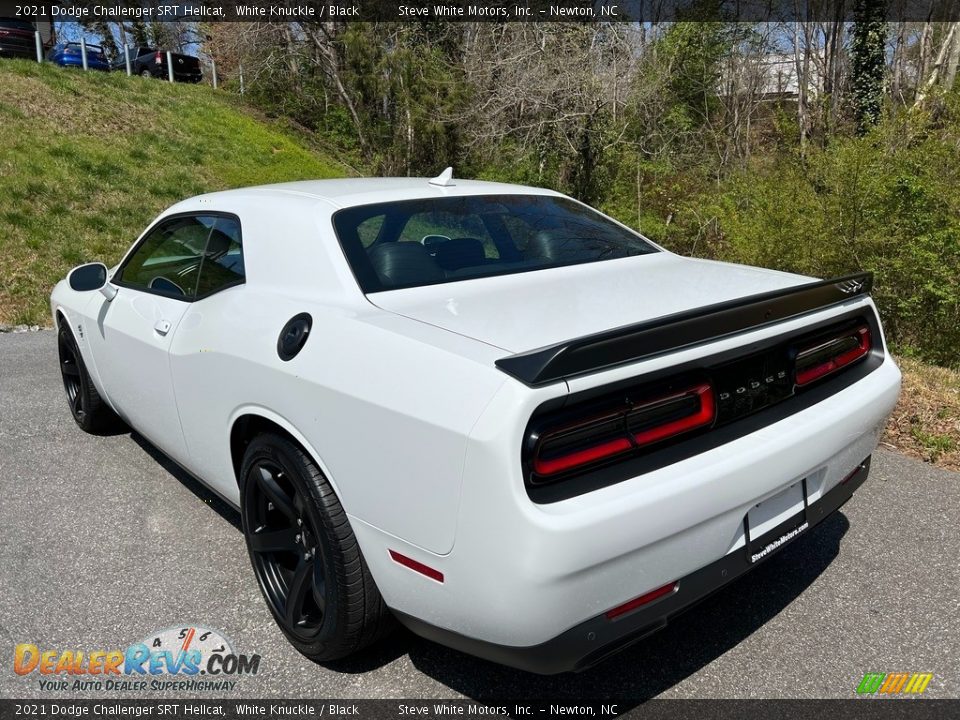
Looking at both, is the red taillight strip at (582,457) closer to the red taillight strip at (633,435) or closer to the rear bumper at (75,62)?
the red taillight strip at (633,435)

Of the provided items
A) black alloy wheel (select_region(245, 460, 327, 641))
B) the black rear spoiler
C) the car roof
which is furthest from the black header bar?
black alloy wheel (select_region(245, 460, 327, 641))

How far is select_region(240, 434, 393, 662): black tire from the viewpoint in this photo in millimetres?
2148

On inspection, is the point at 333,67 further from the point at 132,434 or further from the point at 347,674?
the point at 347,674

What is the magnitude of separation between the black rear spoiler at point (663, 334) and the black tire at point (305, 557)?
0.82 m

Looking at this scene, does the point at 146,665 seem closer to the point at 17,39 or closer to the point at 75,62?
the point at 17,39

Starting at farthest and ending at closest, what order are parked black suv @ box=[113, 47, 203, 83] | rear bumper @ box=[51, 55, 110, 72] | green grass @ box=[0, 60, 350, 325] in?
parked black suv @ box=[113, 47, 203, 83]
rear bumper @ box=[51, 55, 110, 72]
green grass @ box=[0, 60, 350, 325]

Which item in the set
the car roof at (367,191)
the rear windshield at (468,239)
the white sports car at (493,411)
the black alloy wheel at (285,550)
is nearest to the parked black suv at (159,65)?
the car roof at (367,191)

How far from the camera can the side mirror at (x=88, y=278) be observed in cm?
360

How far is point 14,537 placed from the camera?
3.26 meters

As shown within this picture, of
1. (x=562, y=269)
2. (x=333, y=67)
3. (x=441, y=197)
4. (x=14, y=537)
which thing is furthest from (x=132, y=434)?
(x=333, y=67)

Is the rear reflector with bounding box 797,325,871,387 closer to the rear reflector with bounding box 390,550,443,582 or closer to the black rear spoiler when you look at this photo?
the black rear spoiler

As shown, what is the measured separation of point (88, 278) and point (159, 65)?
26416 millimetres

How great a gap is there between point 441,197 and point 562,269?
674 millimetres

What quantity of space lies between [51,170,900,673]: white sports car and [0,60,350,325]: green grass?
704 centimetres
